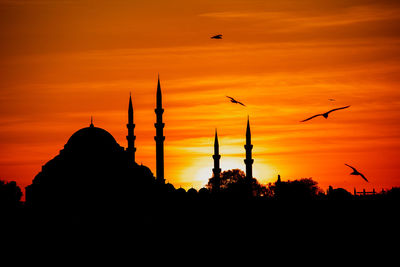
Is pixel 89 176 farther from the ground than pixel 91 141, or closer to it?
closer to it

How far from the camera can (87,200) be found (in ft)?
222

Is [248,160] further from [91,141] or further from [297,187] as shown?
[297,187]

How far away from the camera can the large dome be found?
68.7 m

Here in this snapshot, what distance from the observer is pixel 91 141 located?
6888 cm

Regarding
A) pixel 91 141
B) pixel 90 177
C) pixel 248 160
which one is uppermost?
pixel 248 160

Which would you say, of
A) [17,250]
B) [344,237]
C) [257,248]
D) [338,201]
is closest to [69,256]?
[17,250]

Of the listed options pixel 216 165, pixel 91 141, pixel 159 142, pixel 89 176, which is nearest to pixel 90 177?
pixel 89 176

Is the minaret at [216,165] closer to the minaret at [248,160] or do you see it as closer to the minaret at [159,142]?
the minaret at [248,160]

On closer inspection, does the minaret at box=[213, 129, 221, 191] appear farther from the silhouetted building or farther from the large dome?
the large dome

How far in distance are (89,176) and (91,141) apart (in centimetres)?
263

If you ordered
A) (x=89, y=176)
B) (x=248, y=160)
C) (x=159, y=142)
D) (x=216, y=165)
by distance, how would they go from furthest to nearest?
1. (x=216, y=165)
2. (x=248, y=160)
3. (x=159, y=142)
4. (x=89, y=176)

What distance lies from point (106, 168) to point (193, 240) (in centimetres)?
1191

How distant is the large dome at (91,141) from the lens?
225 feet

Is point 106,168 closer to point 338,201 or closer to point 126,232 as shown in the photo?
point 126,232
